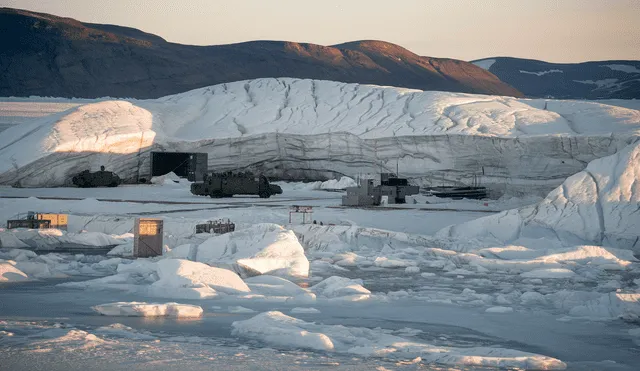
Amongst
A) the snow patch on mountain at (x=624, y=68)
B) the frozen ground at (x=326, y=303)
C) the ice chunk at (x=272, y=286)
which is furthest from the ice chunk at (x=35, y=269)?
the snow patch on mountain at (x=624, y=68)

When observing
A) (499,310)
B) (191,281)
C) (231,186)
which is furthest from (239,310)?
(231,186)

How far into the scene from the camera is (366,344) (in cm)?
788

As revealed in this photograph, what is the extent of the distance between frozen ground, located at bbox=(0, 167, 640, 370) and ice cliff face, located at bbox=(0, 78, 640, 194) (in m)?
14.7

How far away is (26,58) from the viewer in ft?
282

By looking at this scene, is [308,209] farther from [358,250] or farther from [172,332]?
[172,332]

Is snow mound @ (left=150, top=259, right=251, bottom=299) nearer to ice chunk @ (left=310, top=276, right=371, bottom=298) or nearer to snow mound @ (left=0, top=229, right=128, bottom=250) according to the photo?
ice chunk @ (left=310, top=276, right=371, bottom=298)

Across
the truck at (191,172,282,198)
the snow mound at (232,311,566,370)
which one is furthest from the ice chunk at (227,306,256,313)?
the truck at (191,172,282,198)

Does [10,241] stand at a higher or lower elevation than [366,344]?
higher

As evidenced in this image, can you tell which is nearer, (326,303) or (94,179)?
(326,303)

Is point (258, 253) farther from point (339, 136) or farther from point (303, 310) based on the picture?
point (339, 136)

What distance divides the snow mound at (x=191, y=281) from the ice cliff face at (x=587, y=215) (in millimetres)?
8508

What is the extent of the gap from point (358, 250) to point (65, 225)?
7.58 metres

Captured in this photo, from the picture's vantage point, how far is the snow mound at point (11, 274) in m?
11.8

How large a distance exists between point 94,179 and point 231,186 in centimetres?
754
